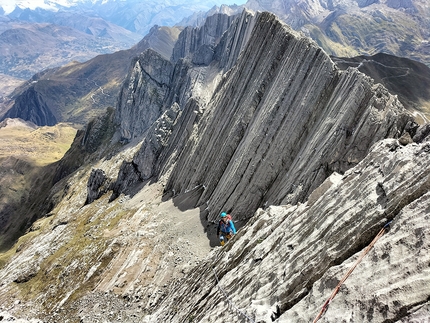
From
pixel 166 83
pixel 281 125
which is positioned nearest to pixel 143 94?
pixel 166 83

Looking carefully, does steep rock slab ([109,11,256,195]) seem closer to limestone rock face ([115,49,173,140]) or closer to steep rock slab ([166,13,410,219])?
limestone rock face ([115,49,173,140])

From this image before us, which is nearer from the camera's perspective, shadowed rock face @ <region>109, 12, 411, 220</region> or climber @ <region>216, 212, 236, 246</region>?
shadowed rock face @ <region>109, 12, 411, 220</region>

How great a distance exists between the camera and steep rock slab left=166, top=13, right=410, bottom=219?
3166 centimetres

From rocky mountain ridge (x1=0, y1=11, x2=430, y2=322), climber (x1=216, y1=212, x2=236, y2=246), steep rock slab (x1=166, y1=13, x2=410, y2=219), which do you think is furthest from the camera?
climber (x1=216, y1=212, x2=236, y2=246)

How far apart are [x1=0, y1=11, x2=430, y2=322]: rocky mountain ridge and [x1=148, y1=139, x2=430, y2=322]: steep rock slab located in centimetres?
7

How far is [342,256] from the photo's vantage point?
14.8m

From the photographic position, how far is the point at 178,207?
5316 cm

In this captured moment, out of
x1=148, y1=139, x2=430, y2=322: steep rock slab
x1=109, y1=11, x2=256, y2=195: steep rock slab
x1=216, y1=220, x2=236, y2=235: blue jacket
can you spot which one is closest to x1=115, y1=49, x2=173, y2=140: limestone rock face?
x1=109, y1=11, x2=256, y2=195: steep rock slab

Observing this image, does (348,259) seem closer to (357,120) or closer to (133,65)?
(357,120)

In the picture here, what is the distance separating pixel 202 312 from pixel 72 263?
123ft

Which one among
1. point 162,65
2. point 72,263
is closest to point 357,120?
point 72,263

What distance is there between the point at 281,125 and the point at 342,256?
2734 cm

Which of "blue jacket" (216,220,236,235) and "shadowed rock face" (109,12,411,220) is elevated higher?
"shadowed rock face" (109,12,411,220)

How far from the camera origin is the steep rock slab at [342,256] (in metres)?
11.4
